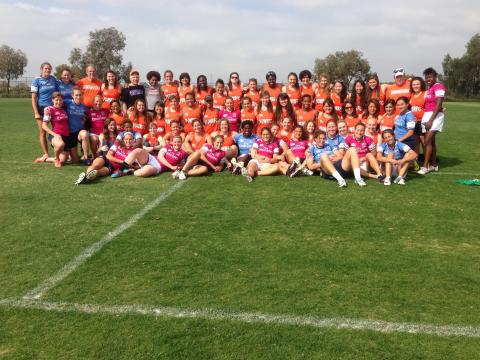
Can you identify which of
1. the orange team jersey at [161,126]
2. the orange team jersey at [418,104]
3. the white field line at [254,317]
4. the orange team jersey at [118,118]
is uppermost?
the orange team jersey at [418,104]

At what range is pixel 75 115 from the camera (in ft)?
28.1

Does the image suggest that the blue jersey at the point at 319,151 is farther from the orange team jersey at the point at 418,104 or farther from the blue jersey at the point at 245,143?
the orange team jersey at the point at 418,104

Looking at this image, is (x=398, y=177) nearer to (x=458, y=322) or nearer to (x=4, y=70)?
(x=458, y=322)

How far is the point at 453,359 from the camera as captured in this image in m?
2.60

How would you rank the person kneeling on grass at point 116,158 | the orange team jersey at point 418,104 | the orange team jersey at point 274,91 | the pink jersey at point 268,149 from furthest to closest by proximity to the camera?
the orange team jersey at point 274,91 → the orange team jersey at point 418,104 → the pink jersey at point 268,149 → the person kneeling on grass at point 116,158

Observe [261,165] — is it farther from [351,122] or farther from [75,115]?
[75,115]

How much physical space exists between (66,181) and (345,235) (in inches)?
185

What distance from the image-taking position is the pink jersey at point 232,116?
8883 mm

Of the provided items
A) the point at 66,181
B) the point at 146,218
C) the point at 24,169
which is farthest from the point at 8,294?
the point at 24,169

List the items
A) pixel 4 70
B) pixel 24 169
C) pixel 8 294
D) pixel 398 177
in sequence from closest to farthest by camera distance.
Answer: pixel 8 294, pixel 398 177, pixel 24 169, pixel 4 70

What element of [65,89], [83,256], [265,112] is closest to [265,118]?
[265,112]

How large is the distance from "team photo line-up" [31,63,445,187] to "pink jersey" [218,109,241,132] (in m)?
0.02

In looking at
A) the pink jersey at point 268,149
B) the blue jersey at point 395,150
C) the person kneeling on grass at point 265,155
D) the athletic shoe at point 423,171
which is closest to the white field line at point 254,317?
the person kneeling on grass at point 265,155

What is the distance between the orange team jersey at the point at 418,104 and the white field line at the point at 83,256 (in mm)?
5151
